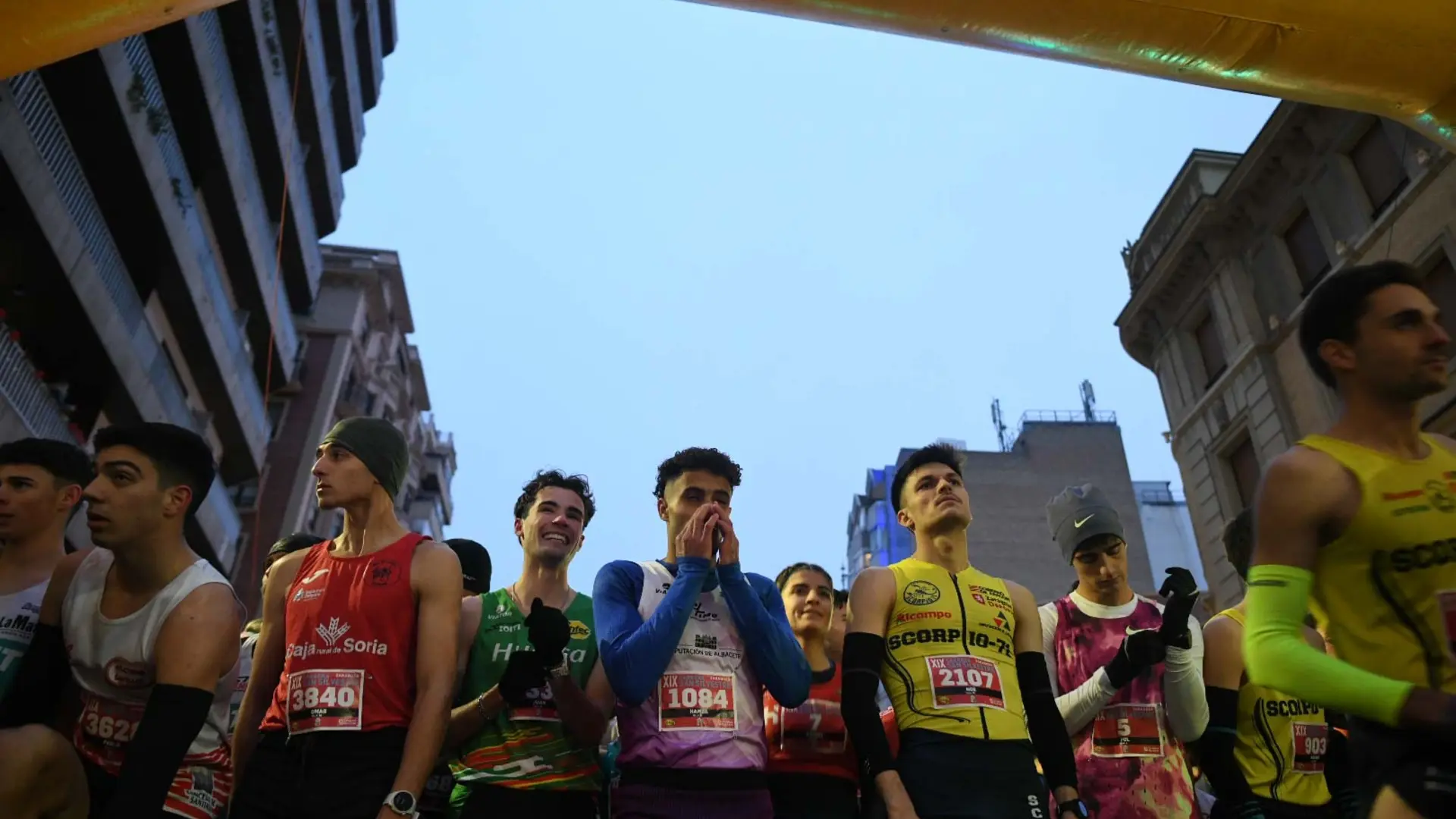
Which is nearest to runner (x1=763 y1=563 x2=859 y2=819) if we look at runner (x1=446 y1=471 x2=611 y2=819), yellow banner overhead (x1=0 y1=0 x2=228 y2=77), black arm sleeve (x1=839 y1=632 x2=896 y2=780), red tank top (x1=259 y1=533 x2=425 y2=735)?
black arm sleeve (x1=839 y1=632 x2=896 y2=780)

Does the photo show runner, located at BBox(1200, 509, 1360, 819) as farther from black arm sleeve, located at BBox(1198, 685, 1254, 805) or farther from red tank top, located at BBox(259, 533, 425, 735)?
red tank top, located at BBox(259, 533, 425, 735)

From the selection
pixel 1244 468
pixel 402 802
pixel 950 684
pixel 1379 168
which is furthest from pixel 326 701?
pixel 1244 468

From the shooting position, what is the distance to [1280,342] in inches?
666

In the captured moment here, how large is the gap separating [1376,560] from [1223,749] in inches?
89.5

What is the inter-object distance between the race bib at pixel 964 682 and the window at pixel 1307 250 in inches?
610

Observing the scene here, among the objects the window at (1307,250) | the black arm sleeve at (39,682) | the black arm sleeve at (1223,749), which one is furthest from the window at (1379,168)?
Result: the black arm sleeve at (39,682)

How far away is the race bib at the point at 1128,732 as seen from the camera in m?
4.22

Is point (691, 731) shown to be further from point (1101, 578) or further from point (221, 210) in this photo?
point (221, 210)

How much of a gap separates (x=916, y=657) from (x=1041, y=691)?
550 mm

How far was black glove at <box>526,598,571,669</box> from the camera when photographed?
11.1 feet

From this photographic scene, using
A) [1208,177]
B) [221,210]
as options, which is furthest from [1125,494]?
[221,210]

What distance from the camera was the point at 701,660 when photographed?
368 cm

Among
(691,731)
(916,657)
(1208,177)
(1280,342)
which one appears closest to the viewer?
(691,731)

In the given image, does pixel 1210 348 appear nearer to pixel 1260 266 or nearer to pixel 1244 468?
pixel 1260 266
